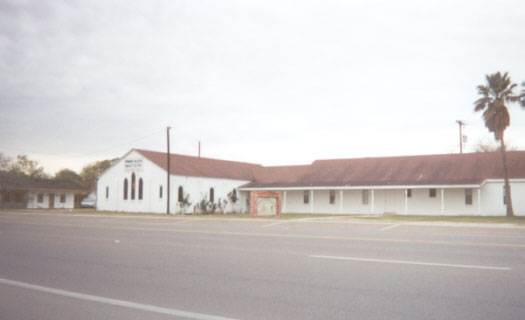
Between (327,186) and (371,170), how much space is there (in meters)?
4.80

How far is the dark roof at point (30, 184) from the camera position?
53531 millimetres

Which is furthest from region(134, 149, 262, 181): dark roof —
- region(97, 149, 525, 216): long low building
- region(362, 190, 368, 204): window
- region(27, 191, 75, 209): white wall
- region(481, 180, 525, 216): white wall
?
region(481, 180, 525, 216): white wall

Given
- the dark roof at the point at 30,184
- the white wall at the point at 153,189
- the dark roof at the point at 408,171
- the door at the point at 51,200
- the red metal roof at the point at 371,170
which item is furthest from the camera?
the door at the point at 51,200

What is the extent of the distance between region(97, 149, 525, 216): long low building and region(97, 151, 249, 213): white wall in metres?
0.09

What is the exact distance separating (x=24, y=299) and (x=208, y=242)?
25.2 ft

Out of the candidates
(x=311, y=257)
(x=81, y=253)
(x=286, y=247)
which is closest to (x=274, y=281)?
(x=311, y=257)

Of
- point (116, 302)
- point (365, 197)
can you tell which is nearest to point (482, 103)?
point (365, 197)

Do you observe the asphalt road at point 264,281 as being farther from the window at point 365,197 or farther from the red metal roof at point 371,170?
the window at point 365,197

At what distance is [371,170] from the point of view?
42406 millimetres

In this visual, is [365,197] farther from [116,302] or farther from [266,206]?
[116,302]

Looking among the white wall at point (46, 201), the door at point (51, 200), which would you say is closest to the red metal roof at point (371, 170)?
the white wall at point (46, 201)

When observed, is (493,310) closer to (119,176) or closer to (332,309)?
(332,309)

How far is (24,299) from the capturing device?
6605mm

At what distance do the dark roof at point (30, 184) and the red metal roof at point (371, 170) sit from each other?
2004 centimetres
